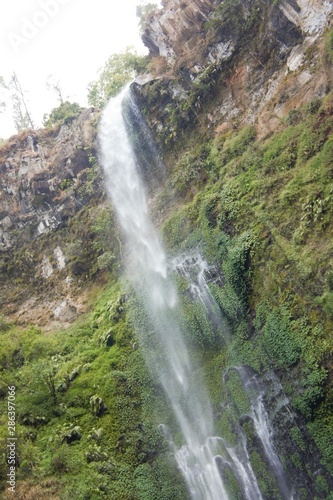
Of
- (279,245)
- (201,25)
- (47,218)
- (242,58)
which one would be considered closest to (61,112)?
(47,218)

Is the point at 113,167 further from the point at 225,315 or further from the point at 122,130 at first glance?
the point at 225,315

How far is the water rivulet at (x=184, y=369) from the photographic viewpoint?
11625mm

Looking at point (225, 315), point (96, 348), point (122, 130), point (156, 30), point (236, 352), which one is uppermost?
point (156, 30)

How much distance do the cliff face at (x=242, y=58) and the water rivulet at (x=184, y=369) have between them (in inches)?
189

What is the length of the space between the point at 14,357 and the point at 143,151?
14.3 metres

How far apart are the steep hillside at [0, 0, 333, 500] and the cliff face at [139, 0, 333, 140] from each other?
0.27 ft

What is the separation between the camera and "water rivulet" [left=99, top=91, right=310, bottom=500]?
1162 cm

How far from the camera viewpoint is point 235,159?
1842 cm

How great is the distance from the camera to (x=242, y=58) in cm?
2155

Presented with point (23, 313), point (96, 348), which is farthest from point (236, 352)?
point (23, 313)

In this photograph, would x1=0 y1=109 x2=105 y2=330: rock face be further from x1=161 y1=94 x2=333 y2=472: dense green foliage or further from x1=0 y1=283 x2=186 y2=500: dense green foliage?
x1=161 y1=94 x2=333 y2=472: dense green foliage

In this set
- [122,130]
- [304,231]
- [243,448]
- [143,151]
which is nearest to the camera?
[243,448]

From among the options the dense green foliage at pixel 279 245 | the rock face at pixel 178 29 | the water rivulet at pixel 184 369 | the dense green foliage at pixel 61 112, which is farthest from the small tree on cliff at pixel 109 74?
the dense green foliage at pixel 279 245

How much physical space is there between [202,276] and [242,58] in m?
13.3
